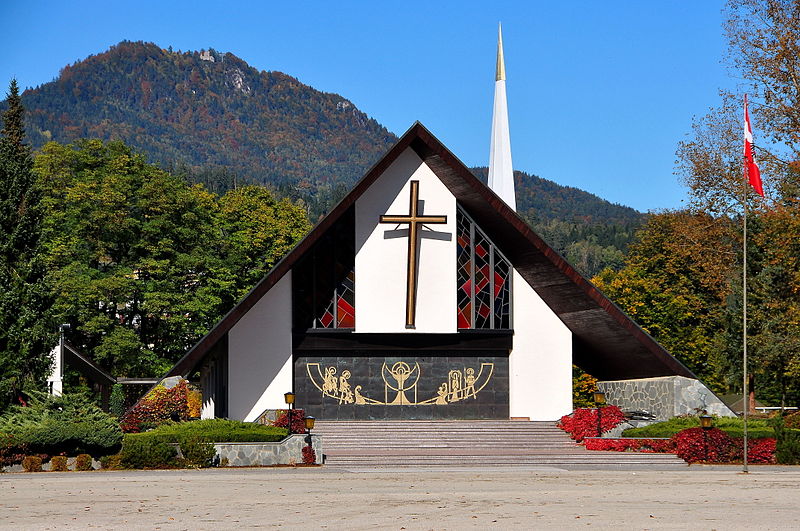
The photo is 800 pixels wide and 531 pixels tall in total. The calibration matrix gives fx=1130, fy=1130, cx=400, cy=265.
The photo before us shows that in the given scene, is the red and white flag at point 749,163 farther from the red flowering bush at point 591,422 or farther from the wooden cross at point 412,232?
the wooden cross at point 412,232

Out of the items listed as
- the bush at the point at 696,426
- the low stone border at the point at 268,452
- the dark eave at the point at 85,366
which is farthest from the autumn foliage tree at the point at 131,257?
the bush at the point at 696,426

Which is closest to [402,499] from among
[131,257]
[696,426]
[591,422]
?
[696,426]

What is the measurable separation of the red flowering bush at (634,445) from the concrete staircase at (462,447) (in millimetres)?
368

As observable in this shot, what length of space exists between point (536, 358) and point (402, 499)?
635 inches

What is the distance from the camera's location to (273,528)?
13625mm

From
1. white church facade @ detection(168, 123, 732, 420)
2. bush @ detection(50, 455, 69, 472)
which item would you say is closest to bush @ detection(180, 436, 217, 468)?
bush @ detection(50, 455, 69, 472)

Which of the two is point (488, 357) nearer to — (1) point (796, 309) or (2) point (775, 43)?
(1) point (796, 309)

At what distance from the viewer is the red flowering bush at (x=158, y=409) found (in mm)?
28703

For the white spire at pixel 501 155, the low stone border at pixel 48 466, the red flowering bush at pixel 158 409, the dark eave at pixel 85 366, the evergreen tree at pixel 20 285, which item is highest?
the white spire at pixel 501 155

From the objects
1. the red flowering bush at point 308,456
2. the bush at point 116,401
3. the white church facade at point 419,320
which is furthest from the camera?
the bush at point 116,401

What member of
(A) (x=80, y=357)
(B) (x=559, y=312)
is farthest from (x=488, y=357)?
(A) (x=80, y=357)

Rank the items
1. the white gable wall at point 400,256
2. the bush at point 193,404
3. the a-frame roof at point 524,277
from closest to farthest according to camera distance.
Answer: the a-frame roof at point 524,277 < the bush at point 193,404 < the white gable wall at point 400,256

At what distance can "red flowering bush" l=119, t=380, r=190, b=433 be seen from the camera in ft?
94.2

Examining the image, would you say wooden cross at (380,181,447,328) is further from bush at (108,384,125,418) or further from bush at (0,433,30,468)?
bush at (108,384,125,418)
